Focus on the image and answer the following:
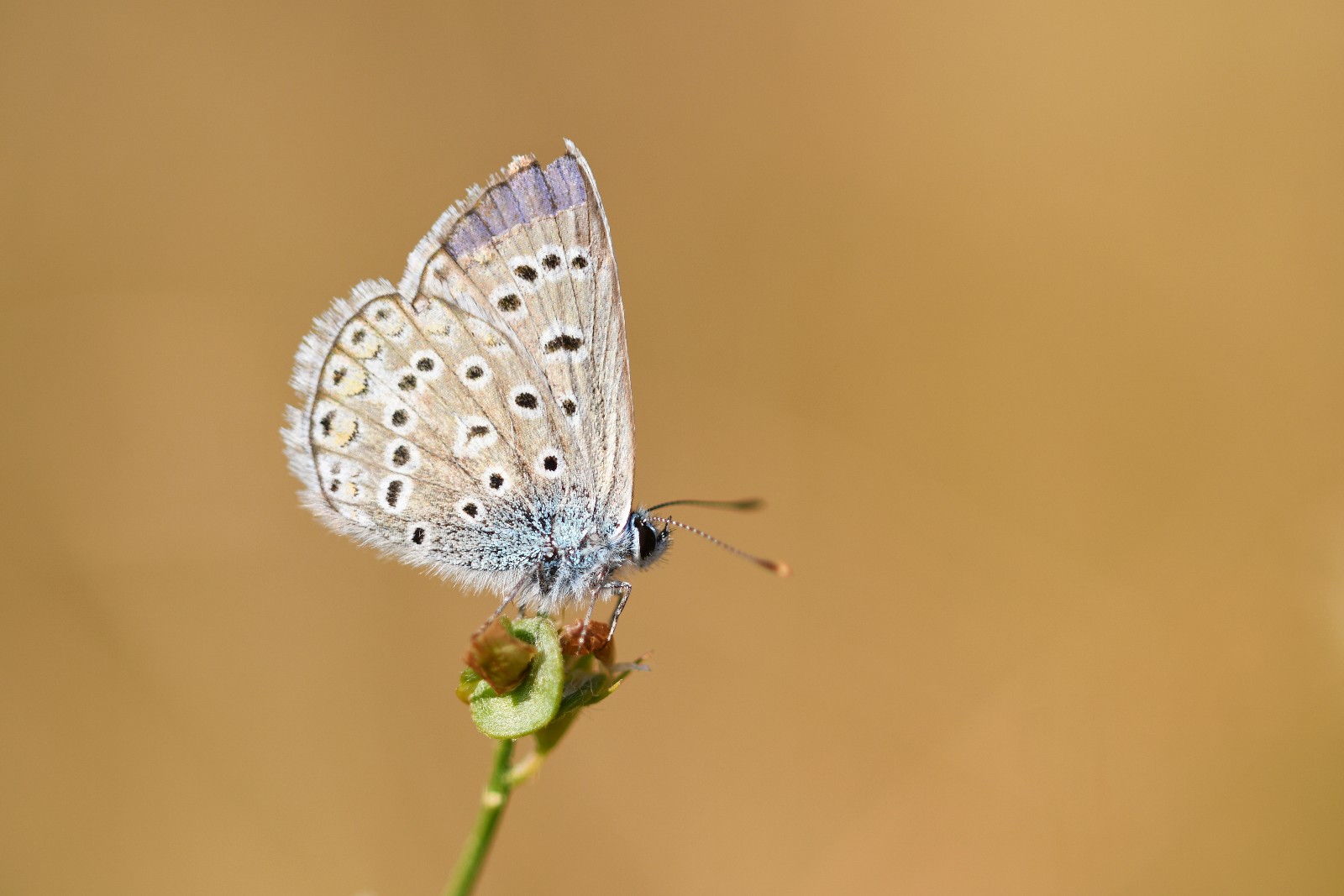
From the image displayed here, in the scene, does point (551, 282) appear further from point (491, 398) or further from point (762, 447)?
point (762, 447)

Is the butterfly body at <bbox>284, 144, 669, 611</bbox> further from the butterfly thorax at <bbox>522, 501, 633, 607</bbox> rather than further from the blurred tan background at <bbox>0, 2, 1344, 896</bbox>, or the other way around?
the blurred tan background at <bbox>0, 2, 1344, 896</bbox>

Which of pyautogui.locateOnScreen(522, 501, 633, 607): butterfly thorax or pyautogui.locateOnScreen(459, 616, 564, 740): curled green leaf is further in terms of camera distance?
pyautogui.locateOnScreen(522, 501, 633, 607): butterfly thorax

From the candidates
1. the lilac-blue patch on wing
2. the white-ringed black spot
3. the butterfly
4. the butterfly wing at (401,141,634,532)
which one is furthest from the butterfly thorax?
the lilac-blue patch on wing

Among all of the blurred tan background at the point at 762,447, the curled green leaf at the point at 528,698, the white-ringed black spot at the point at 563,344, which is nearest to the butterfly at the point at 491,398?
the white-ringed black spot at the point at 563,344

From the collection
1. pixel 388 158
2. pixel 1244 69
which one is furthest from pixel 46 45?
pixel 1244 69

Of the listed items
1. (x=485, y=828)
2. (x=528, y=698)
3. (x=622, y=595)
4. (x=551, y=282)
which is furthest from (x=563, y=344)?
(x=485, y=828)

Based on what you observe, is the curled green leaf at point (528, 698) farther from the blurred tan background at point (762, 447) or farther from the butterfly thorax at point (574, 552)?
the blurred tan background at point (762, 447)

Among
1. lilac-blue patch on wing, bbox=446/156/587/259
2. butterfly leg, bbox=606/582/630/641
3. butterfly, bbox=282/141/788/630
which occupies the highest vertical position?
lilac-blue patch on wing, bbox=446/156/587/259
